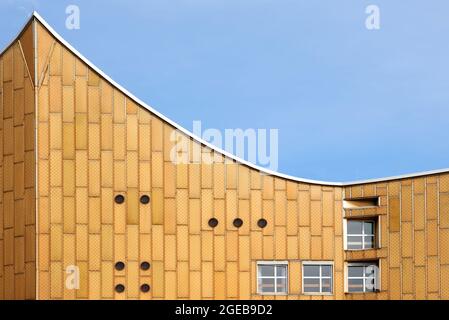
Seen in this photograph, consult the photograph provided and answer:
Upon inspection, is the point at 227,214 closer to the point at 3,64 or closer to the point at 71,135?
the point at 71,135

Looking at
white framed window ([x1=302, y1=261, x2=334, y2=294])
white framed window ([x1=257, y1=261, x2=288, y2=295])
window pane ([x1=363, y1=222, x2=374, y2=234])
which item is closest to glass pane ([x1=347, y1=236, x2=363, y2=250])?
window pane ([x1=363, y1=222, x2=374, y2=234])

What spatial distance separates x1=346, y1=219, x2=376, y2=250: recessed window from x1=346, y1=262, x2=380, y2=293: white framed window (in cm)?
81

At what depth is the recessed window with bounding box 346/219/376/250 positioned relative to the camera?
5419 cm

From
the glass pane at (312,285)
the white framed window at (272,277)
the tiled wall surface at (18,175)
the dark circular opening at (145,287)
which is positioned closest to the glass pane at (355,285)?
the glass pane at (312,285)

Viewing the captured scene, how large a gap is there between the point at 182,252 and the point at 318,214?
636 cm

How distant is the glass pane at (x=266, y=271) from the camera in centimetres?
5347

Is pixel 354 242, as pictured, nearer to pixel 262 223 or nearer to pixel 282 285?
pixel 282 285

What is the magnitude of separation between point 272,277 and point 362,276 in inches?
163

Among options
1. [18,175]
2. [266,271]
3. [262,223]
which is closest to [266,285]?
[266,271]

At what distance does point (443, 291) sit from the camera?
52.7 metres

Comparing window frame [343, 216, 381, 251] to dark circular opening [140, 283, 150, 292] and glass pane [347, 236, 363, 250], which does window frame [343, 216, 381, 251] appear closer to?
glass pane [347, 236, 363, 250]

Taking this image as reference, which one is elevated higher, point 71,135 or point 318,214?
point 71,135
